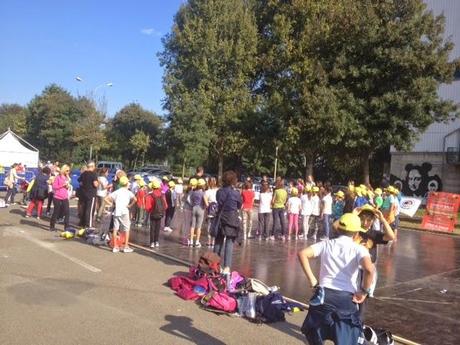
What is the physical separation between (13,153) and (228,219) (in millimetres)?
31436

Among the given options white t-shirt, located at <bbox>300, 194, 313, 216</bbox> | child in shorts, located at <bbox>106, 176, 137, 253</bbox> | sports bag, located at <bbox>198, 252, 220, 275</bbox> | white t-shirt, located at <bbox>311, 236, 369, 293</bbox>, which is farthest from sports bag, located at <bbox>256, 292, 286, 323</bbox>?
white t-shirt, located at <bbox>300, 194, 313, 216</bbox>

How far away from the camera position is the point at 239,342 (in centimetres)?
591

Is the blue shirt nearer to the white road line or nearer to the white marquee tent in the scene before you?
the white road line

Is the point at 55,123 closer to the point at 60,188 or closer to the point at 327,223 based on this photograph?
the point at 60,188

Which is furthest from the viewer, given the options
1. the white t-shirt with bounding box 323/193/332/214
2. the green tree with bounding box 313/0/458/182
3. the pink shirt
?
the green tree with bounding box 313/0/458/182

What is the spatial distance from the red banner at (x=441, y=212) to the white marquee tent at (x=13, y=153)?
1031 inches

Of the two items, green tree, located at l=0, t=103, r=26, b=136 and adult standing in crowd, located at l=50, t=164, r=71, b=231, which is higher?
green tree, located at l=0, t=103, r=26, b=136

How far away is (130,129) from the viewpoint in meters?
63.0

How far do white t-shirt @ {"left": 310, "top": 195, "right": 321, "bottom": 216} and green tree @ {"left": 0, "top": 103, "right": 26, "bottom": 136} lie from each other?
68291 mm

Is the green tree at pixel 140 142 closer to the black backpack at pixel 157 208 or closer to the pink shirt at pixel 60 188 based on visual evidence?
the pink shirt at pixel 60 188

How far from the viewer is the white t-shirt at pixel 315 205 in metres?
16.2

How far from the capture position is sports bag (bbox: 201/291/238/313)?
706 cm

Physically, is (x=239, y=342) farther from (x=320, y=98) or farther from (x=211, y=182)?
(x=320, y=98)

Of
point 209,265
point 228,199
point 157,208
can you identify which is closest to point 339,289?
point 209,265
